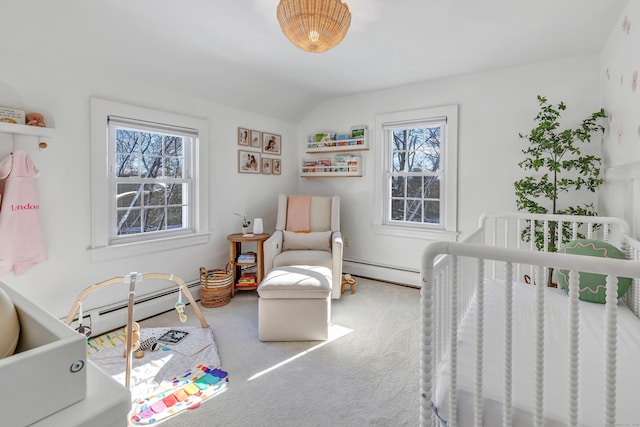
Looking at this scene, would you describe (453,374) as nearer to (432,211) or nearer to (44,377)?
(44,377)

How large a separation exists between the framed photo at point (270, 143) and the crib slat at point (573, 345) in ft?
11.5

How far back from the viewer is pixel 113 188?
2.63 meters

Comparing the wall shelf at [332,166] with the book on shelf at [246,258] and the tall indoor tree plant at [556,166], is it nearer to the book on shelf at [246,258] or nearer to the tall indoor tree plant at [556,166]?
the book on shelf at [246,258]

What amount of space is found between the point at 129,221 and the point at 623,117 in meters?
3.69

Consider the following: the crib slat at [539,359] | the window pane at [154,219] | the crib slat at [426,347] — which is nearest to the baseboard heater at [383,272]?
the window pane at [154,219]

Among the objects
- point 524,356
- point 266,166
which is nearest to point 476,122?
point 266,166

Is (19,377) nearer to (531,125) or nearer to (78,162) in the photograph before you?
(78,162)

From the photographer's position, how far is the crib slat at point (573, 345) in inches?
30.6

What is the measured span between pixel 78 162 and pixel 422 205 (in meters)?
3.21

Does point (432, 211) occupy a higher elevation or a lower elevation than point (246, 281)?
higher

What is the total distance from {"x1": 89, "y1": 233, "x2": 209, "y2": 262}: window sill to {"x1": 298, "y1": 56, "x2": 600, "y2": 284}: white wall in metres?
1.81

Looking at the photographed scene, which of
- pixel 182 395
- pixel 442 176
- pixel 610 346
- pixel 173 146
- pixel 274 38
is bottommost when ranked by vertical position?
pixel 182 395

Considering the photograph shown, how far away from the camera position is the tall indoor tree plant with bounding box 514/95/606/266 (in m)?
2.46

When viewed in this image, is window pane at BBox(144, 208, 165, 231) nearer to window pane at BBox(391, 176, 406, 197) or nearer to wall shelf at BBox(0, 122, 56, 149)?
wall shelf at BBox(0, 122, 56, 149)
